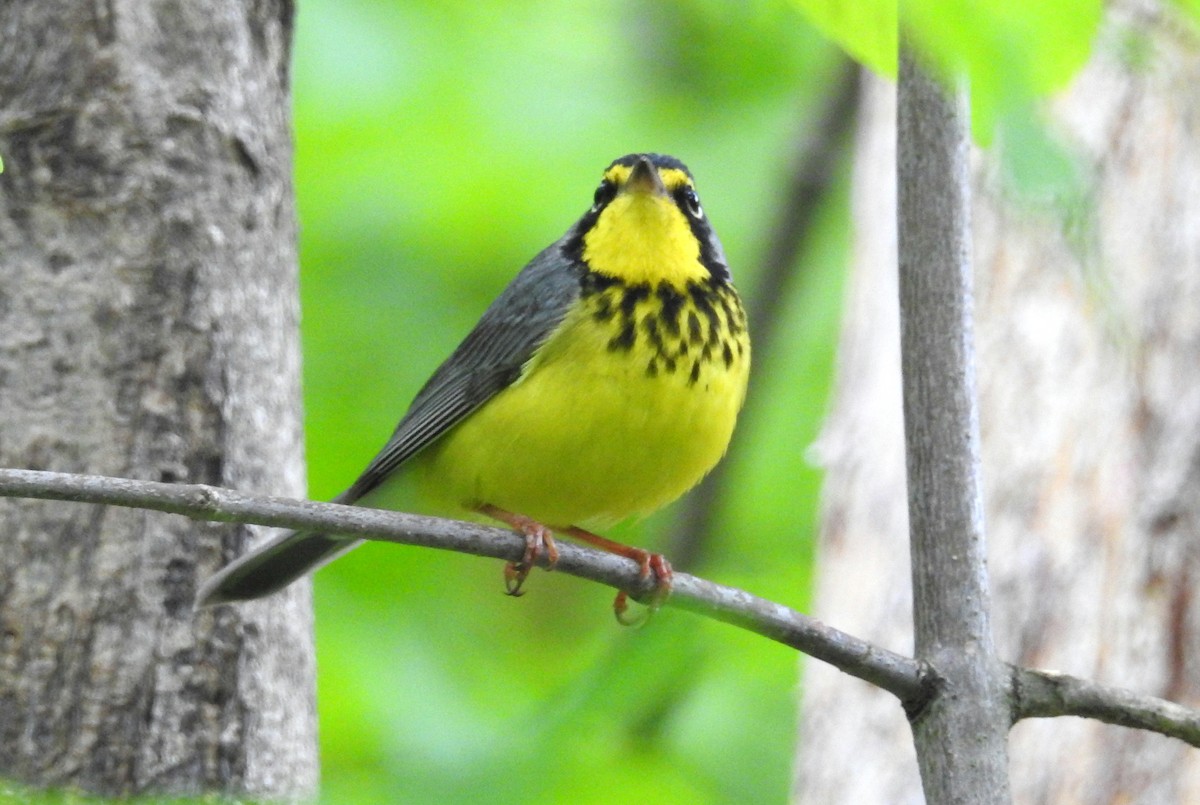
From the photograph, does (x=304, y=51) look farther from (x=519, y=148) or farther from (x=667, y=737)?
(x=667, y=737)

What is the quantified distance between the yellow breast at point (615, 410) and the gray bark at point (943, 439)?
1.43 metres

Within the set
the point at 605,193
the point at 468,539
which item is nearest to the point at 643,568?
the point at 468,539

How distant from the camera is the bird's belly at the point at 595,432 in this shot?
4.84 metres

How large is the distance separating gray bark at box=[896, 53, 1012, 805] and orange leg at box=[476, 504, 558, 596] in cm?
88

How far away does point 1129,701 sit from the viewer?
3.31 meters

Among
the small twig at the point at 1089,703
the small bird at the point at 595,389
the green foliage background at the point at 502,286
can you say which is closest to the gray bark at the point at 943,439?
the small twig at the point at 1089,703

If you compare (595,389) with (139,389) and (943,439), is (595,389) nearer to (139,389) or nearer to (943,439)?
(139,389)

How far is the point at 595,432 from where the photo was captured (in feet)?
15.9

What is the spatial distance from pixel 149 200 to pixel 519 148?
4.57 metres

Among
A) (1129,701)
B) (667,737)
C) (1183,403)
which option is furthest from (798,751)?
(1129,701)

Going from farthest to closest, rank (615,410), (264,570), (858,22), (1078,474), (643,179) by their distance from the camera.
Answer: (1078,474)
(643,179)
(615,410)
(264,570)
(858,22)

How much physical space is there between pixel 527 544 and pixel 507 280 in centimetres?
557

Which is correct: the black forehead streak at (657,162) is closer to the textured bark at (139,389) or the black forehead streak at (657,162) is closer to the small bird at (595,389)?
the small bird at (595,389)

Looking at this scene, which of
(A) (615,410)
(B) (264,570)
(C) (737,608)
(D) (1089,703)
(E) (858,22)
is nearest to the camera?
(E) (858,22)
